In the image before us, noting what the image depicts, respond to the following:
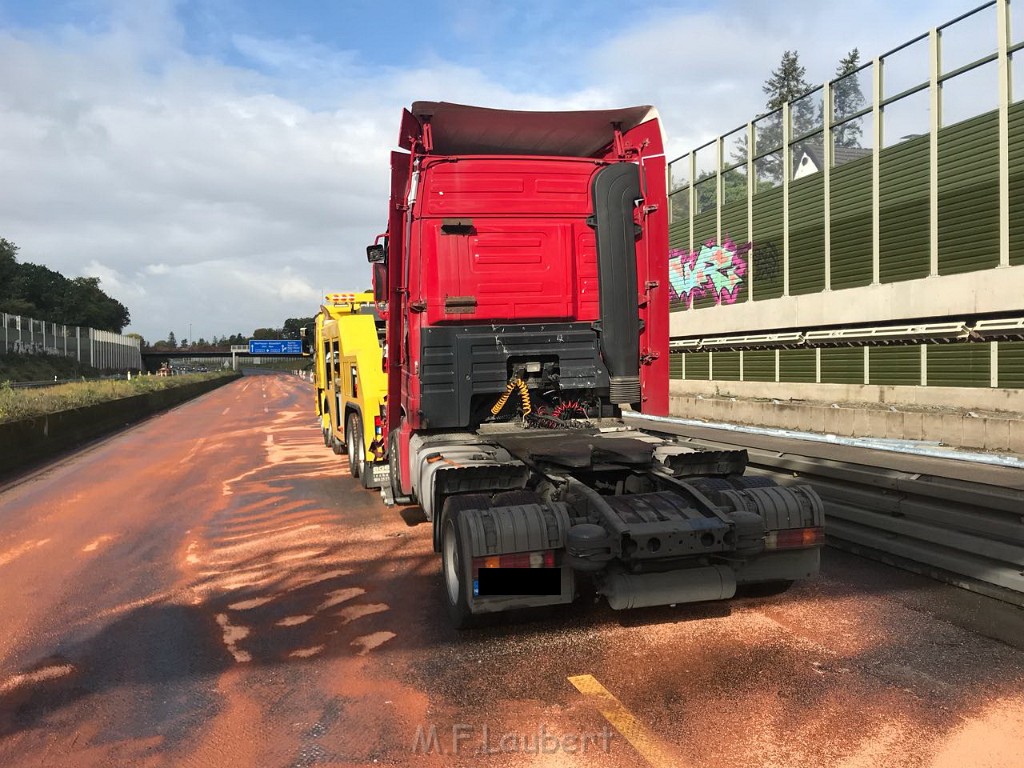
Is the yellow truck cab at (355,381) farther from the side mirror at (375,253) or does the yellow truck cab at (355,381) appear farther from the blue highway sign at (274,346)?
the blue highway sign at (274,346)

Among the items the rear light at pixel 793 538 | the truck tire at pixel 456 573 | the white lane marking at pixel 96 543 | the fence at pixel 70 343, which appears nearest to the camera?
the truck tire at pixel 456 573

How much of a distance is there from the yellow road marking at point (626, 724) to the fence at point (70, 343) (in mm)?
56654

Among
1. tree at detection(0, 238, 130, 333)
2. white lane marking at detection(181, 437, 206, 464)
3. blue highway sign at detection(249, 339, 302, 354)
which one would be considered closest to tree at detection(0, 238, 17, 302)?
tree at detection(0, 238, 130, 333)

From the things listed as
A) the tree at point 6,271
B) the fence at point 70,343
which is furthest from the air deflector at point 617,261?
the tree at point 6,271

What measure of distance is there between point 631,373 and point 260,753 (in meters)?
4.26

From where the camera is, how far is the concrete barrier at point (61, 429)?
1379 centimetres

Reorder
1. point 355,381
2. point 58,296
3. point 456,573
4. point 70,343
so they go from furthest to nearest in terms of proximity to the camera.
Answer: point 58,296
point 70,343
point 355,381
point 456,573

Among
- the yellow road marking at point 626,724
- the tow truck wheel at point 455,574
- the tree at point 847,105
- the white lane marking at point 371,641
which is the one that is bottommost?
the white lane marking at point 371,641

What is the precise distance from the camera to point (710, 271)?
24.5m

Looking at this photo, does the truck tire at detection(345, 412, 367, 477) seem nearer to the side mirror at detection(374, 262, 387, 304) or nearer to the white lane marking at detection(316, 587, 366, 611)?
the side mirror at detection(374, 262, 387, 304)

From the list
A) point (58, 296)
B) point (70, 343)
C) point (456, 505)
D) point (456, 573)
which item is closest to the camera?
point (456, 573)

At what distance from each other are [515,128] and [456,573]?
4024mm

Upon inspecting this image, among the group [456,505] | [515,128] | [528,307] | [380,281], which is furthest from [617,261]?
[456,505]

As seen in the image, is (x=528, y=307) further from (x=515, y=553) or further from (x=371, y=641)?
(x=371, y=641)
